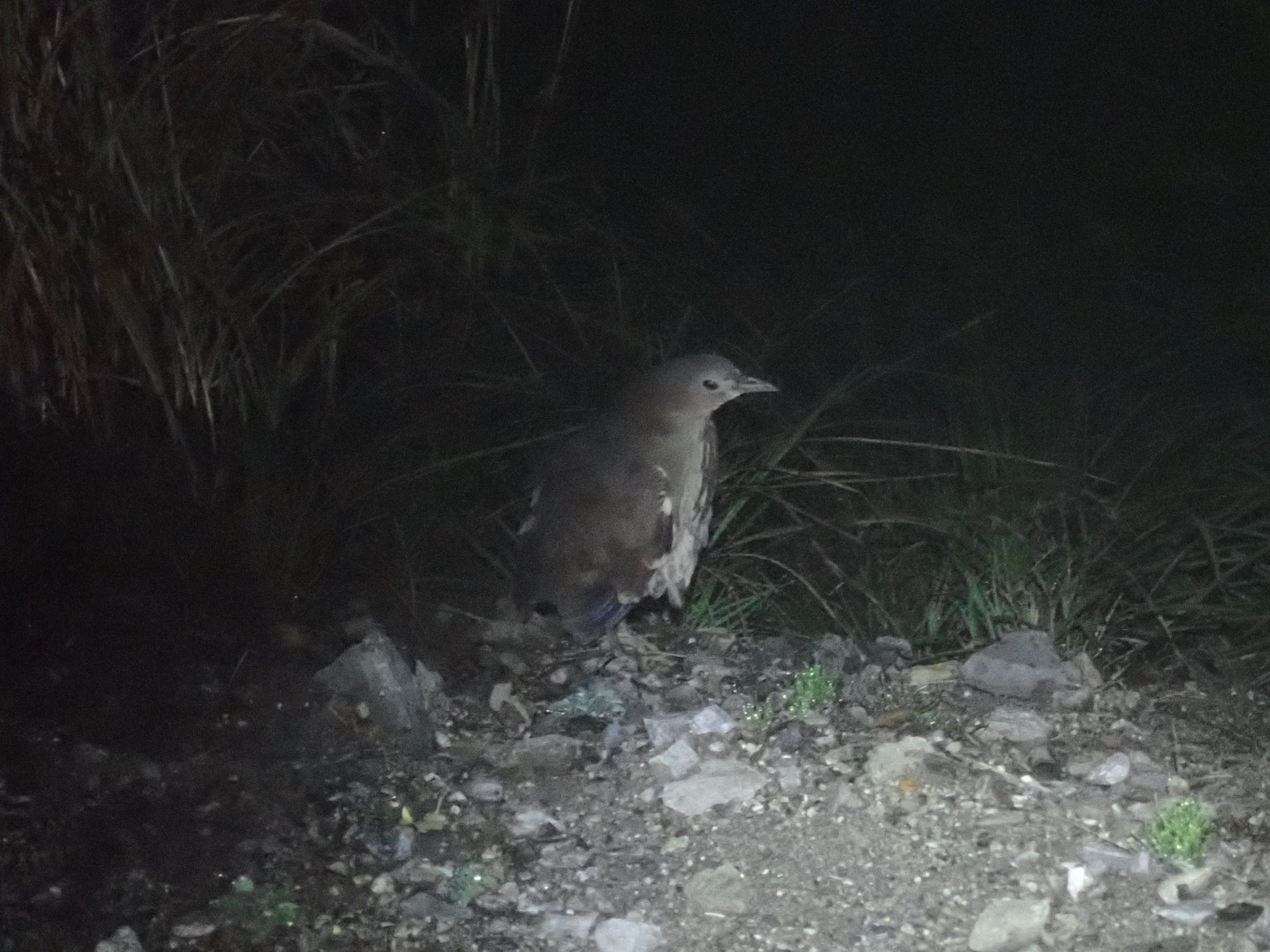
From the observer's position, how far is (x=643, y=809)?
3.51 metres

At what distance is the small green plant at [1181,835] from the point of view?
125 inches

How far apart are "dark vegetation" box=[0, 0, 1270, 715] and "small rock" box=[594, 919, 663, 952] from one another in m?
1.30

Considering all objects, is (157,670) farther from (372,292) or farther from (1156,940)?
(1156,940)

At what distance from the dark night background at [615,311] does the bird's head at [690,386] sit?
25 cm

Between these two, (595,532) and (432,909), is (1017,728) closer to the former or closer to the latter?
(595,532)

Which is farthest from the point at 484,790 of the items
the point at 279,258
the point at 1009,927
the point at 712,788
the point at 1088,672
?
the point at 279,258

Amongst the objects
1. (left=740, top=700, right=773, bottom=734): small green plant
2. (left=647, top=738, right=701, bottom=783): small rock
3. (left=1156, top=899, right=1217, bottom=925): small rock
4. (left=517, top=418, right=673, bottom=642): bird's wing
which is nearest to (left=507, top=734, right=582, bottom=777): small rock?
(left=647, top=738, right=701, bottom=783): small rock

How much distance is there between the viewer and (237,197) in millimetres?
4492

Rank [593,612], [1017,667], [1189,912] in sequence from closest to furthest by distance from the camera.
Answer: [1189,912], [1017,667], [593,612]

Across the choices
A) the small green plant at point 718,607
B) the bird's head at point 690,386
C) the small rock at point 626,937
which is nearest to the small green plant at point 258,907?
the small rock at point 626,937

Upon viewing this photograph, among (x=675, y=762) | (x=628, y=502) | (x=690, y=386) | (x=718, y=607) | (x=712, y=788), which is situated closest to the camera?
(x=712, y=788)

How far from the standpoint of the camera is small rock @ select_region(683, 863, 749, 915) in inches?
123

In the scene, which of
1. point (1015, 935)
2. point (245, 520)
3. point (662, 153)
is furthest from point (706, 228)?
point (1015, 935)

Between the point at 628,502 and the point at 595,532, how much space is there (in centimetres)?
13
